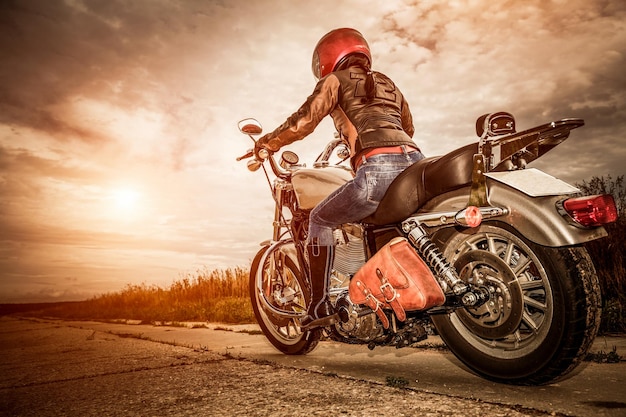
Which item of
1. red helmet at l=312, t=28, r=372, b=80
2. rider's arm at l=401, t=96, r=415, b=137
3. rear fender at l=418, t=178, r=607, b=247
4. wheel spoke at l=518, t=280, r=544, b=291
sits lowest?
wheel spoke at l=518, t=280, r=544, b=291

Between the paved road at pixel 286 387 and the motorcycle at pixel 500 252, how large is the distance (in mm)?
193

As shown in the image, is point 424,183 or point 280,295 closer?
point 424,183

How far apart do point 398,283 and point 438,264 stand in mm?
219

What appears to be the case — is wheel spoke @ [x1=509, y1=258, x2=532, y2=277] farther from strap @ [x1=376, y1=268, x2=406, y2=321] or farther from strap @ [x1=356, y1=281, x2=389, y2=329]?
strap @ [x1=356, y1=281, x2=389, y2=329]

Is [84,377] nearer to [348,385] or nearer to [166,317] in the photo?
[348,385]

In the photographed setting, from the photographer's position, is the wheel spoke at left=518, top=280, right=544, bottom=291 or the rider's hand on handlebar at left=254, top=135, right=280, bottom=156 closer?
the wheel spoke at left=518, top=280, right=544, bottom=291

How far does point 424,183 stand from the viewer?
7.19 feet

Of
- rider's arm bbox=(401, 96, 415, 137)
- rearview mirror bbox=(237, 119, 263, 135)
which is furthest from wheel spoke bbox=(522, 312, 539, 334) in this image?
rearview mirror bbox=(237, 119, 263, 135)

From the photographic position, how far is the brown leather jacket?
8.65 ft

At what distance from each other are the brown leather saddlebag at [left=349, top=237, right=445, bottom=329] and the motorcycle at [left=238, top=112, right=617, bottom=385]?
0.08 m

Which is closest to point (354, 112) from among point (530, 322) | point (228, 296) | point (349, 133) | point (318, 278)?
point (349, 133)

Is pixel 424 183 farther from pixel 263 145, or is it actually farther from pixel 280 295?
pixel 280 295

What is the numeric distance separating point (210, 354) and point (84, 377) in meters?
0.88

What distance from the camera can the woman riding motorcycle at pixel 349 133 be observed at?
2.56 meters
